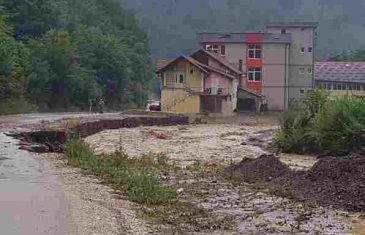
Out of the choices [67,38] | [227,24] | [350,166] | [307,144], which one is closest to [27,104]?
[67,38]

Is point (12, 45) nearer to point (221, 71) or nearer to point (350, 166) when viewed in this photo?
point (221, 71)

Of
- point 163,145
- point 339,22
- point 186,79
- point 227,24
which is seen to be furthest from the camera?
point 339,22

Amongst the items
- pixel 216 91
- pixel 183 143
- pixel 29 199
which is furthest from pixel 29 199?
pixel 216 91

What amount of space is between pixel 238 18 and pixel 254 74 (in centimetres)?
7069

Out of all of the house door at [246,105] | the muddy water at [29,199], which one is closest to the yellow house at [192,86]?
the house door at [246,105]

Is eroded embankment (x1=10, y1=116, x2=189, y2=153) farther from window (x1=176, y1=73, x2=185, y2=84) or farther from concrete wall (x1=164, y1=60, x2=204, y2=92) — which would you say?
window (x1=176, y1=73, x2=185, y2=84)

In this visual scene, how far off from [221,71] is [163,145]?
36.1 meters

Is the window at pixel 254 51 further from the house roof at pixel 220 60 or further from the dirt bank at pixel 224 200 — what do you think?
the dirt bank at pixel 224 200

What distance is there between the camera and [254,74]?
86625 mm

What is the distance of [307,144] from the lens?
128 feet

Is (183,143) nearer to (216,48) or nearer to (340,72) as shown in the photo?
(216,48)

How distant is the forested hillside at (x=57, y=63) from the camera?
2329 inches

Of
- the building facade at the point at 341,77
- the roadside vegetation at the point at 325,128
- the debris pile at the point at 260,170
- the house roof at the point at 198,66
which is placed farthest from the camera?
the building facade at the point at 341,77

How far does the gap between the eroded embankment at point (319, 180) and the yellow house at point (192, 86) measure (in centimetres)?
4834
